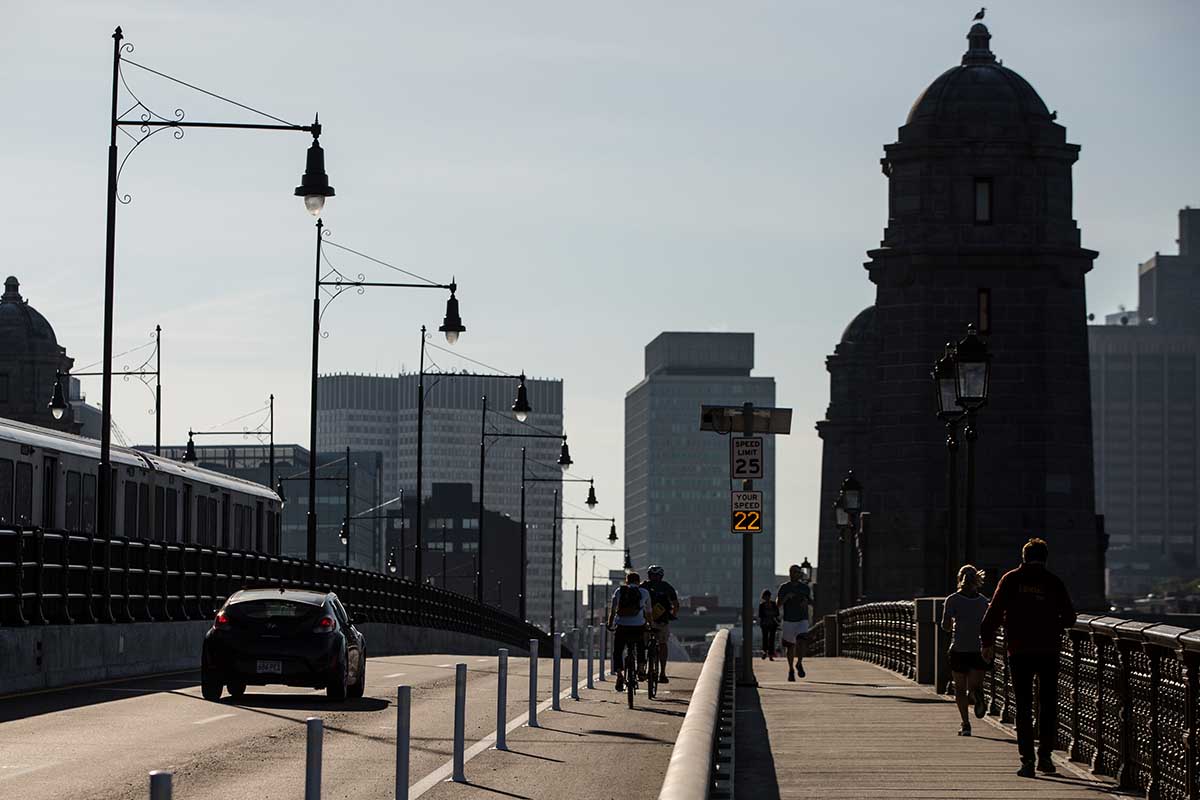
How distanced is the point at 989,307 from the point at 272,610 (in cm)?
4525

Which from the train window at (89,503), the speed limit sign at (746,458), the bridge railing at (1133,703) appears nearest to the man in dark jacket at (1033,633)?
the bridge railing at (1133,703)

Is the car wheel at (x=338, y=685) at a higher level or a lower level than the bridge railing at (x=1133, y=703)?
lower

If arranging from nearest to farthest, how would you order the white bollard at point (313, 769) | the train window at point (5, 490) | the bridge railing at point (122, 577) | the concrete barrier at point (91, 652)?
1. the white bollard at point (313, 769)
2. the concrete barrier at point (91, 652)
3. the bridge railing at point (122, 577)
4. the train window at point (5, 490)

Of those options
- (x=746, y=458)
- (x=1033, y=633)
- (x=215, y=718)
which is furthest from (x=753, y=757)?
(x=746, y=458)

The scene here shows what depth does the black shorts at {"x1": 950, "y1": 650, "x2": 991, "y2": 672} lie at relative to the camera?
2270cm

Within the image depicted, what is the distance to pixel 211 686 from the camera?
26188mm

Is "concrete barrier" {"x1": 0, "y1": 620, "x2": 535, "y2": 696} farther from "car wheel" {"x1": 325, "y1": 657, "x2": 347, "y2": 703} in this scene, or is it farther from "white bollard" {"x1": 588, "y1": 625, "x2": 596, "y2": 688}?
"white bollard" {"x1": 588, "y1": 625, "x2": 596, "y2": 688}

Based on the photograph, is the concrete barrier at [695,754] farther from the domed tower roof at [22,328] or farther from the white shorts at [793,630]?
the domed tower roof at [22,328]

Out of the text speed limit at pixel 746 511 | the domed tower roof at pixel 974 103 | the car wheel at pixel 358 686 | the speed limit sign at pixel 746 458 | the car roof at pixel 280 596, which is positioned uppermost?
the domed tower roof at pixel 974 103

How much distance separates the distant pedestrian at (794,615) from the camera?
34.9m

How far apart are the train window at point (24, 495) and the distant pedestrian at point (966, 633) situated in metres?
17.2

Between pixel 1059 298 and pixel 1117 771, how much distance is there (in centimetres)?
5234

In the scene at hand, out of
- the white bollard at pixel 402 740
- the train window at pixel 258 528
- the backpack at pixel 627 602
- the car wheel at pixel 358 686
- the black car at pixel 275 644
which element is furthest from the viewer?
the train window at pixel 258 528

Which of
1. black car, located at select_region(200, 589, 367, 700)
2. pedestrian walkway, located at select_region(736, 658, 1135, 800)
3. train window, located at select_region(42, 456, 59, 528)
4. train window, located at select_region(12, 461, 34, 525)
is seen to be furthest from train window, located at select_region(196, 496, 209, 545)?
black car, located at select_region(200, 589, 367, 700)
